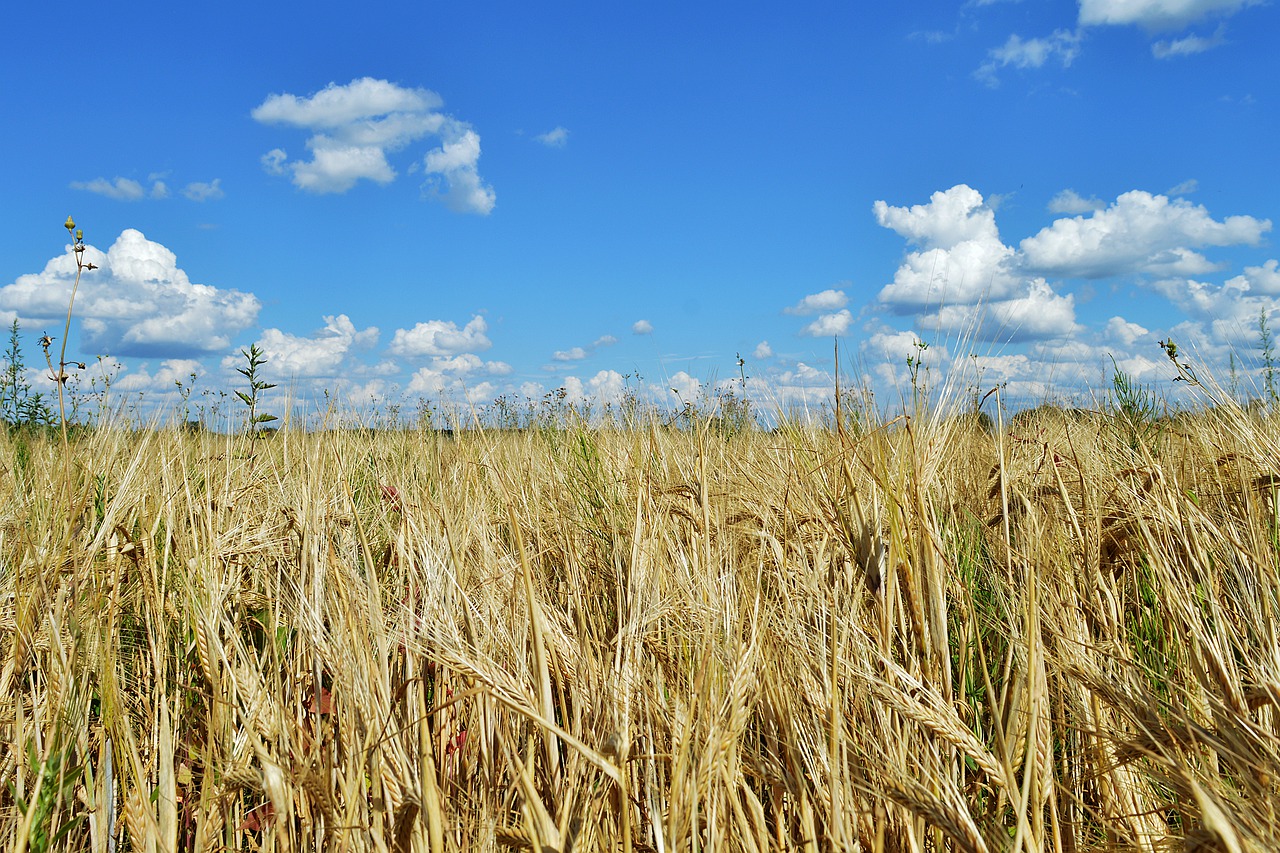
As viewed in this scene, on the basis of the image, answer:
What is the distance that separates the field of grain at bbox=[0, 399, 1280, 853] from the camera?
4.06 feet

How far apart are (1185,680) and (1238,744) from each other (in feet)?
1.75

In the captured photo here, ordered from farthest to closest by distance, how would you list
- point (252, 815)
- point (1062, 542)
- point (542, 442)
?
point (542, 442)
point (1062, 542)
point (252, 815)

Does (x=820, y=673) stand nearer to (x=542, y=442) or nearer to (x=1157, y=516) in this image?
(x=1157, y=516)

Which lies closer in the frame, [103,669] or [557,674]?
[103,669]

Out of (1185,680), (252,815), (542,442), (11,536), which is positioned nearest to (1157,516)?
(1185,680)

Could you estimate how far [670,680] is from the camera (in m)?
1.78

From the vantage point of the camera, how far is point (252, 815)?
1.65m

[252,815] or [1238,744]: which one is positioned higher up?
[1238,744]

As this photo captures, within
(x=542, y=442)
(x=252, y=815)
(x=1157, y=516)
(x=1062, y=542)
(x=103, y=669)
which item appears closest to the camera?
(x=103, y=669)

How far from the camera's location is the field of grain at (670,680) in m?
1.24

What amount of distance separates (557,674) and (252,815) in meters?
0.70

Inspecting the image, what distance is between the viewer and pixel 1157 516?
192 centimetres

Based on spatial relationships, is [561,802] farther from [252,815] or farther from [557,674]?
[252,815]

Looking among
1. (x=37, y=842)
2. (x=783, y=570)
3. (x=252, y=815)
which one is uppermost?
(x=783, y=570)
